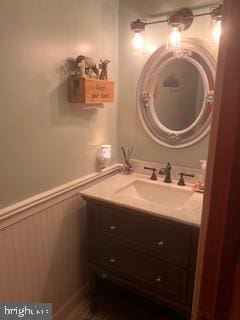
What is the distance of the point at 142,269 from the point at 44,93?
1153 mm

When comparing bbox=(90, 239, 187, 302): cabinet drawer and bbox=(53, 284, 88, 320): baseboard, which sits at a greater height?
bbox=(90, 239, 187, 302): cabinet drawer

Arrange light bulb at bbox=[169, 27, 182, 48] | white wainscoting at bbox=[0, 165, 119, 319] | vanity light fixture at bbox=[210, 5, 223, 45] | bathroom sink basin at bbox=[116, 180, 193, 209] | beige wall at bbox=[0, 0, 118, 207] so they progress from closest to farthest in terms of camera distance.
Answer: beige wall at bbox=[0, 0, 118, 207] → white wainscoting at bbox=[0, 165, 119, 319] → vanity light fixture at bbox=[210, 5, 223, 45] → light bulb at bbox=[169, 27, 182, 48] → bathroom sink basin at bbox=[116, 180, 193, 209]

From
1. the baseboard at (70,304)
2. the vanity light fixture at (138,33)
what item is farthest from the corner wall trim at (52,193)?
the vanity light fixture at (138,33)

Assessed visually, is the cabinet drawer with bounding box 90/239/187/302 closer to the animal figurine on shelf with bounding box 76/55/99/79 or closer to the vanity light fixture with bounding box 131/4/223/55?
the animal figurine on shelf with bounding box 76/55/99/79

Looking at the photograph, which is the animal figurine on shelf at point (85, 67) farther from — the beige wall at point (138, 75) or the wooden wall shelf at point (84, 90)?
the beige wall at point (138, 75)

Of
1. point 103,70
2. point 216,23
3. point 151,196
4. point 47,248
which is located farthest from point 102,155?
point 216,23

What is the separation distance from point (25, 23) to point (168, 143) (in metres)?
1.14

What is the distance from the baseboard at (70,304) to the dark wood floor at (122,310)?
0.03m

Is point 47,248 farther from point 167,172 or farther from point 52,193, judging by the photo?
point 167,172

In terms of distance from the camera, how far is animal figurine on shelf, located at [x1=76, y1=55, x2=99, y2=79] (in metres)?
1.45

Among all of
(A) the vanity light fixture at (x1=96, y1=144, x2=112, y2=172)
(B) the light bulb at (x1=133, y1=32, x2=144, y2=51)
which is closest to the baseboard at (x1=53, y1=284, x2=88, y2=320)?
(A) the vanity light fixture at (x1=96, y1=144, x2=112, y2=172)

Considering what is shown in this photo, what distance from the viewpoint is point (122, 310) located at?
175cm

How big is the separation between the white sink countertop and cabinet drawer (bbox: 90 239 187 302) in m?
0.30

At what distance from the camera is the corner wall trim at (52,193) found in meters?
1.22
